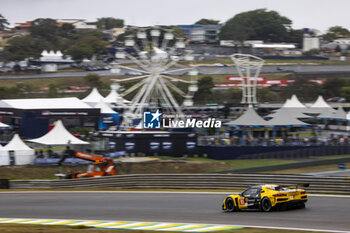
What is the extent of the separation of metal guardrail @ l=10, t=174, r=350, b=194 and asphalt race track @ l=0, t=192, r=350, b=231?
938mm

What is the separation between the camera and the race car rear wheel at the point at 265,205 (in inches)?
550

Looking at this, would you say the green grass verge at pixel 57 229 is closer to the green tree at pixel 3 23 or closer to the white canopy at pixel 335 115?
the white canopy at pixel 335 115

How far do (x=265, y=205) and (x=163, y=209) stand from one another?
3071 millimetres

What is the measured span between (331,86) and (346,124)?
2690 centimetres

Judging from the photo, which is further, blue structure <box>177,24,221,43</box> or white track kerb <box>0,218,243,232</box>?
blue structure <box>177,24,221,43</box>

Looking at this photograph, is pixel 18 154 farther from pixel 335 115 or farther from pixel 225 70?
pixel 225 70

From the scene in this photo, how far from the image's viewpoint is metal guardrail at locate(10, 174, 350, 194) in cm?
1736

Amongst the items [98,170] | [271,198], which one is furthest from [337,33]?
[271,198]

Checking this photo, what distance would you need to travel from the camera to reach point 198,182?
19.8m

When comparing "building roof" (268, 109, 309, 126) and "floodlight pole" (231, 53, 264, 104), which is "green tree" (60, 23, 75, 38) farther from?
"building roof" (268, 109, 309, 126)

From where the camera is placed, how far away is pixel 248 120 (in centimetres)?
4019

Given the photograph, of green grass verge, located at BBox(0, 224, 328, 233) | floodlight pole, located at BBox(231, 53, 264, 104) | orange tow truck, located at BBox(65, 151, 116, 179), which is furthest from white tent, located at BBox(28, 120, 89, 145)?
floodlight pole, located at BBox(231, 53, 264, 104)

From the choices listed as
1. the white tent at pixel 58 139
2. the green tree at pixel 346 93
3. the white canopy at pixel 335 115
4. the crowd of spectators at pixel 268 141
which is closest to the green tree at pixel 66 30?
the green tree at pixel 346 93

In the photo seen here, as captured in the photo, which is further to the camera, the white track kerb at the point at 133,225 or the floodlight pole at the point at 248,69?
the floodlight pole at the point at 248,69
